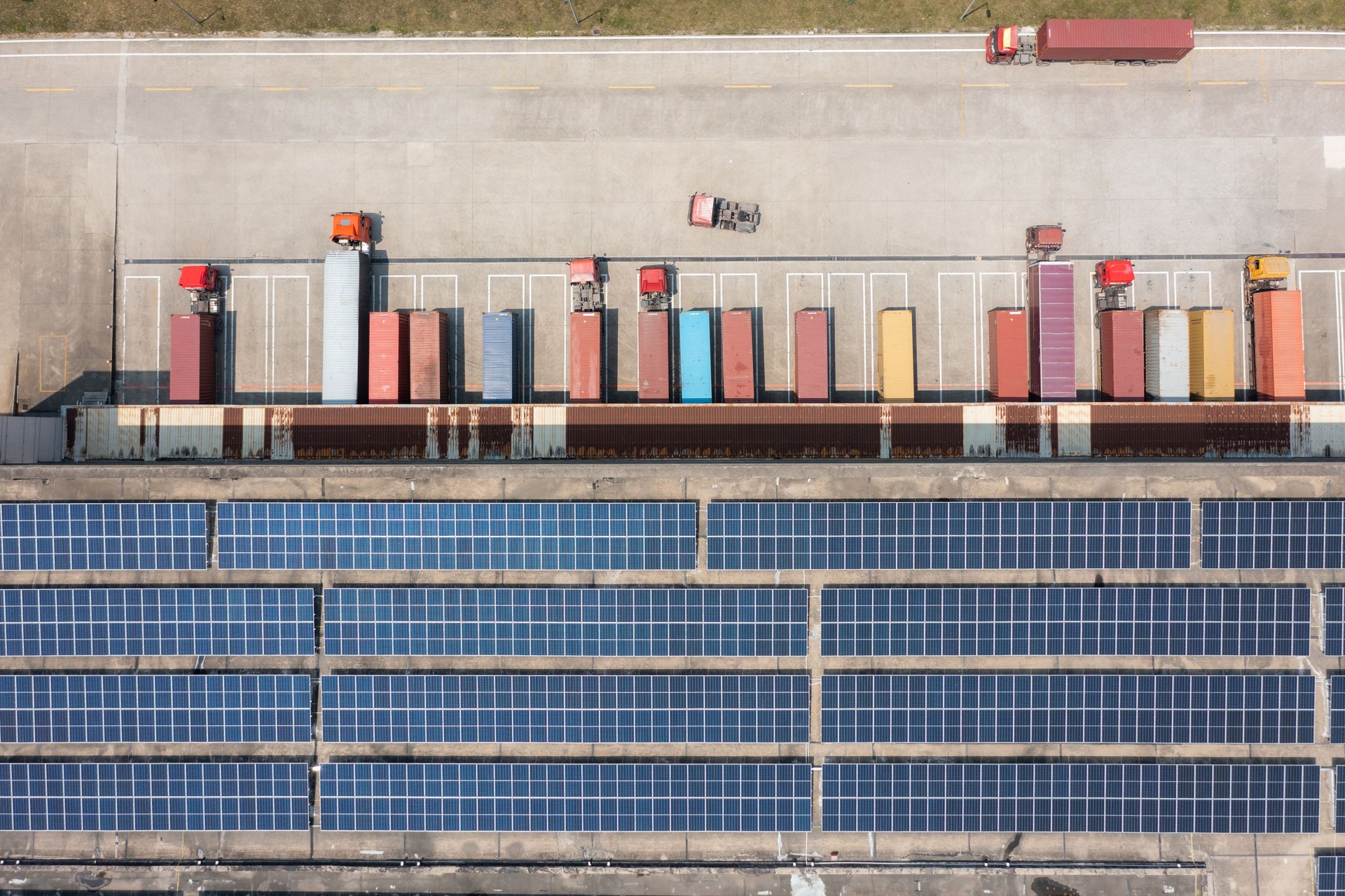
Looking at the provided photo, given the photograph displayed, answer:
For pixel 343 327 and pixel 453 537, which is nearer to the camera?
pixel 453 537

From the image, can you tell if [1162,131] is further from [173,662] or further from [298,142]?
[173,662]

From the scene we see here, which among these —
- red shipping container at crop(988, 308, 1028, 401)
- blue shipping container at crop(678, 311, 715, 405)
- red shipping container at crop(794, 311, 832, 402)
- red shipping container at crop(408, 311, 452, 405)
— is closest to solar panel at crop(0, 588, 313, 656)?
red shipping container at crop(408, 311, 452, 405)

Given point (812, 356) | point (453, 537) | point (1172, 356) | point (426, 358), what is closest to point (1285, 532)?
point (1172, 356)

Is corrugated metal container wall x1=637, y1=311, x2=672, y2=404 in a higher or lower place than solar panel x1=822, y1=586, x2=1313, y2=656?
higher

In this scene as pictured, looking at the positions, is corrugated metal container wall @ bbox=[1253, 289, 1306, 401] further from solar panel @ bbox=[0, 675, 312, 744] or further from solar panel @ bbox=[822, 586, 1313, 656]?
solar panel @ bbox=[0, 675, 312, 744]

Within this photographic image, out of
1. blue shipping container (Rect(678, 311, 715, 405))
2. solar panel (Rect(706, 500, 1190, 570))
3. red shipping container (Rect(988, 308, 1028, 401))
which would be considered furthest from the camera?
red shipping container (Rect(988, 308, 1028, 401))

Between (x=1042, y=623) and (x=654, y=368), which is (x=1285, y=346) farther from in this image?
(x=654, y=368)

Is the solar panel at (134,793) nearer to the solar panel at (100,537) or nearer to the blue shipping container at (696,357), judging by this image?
the solar panel at (100,537)
